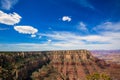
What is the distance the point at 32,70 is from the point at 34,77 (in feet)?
57.6

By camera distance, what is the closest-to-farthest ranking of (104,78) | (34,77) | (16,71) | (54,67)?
1. (104,78)
2. (16,71)
3. (34,77)
4. (54,67)

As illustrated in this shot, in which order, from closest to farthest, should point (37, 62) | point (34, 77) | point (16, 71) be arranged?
point (16, 71)
point (34, 77)
point (37, 62)

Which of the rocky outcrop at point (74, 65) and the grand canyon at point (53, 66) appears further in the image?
the rocky outcrop at point (74, 65)

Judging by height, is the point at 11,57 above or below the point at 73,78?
above

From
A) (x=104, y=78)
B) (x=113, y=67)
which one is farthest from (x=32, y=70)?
(x=104, y=78)

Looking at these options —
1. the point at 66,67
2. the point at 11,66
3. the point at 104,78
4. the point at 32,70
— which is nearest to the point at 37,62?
the point at 32,70

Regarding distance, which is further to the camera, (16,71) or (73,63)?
(73,63)

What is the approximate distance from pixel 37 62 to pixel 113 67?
64.4m

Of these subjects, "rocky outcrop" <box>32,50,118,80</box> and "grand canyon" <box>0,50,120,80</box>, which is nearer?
"grand canyon" <box>0,50,120,80</box>

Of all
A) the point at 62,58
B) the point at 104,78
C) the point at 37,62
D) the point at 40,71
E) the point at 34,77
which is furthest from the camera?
the point at 62,58

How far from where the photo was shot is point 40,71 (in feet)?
490

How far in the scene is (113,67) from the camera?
591ft

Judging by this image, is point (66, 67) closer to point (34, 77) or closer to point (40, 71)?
point (40, 71)

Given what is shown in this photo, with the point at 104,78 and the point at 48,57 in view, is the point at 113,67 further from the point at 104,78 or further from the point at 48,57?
the point at 104,78
